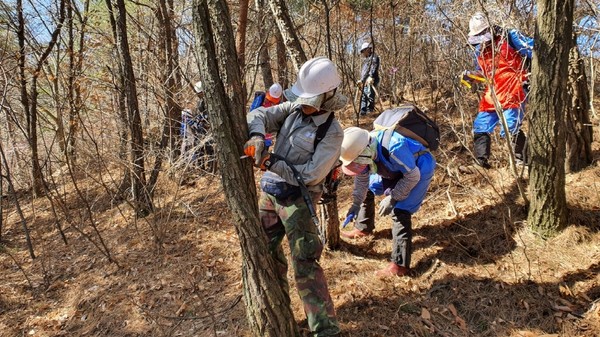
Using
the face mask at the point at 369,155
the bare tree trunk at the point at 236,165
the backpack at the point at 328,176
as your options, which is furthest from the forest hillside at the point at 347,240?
the face mask at the point at 369,155

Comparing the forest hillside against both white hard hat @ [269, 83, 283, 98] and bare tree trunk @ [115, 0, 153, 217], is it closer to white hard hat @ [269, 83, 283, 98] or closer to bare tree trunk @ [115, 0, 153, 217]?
bare tree trunk @ [115, 0, 153, 217]

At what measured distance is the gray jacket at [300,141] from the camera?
2490 mm

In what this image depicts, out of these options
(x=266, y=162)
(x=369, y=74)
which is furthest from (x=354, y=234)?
(x=369, y=74)

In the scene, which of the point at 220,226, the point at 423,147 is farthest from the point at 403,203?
the point at 220,226

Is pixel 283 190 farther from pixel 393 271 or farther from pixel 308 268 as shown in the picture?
pixel 393 271

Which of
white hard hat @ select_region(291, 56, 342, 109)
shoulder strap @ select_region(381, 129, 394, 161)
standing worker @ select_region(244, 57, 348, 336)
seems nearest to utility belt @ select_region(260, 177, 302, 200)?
standing worker @ select_region(244, 57, 348, 336)

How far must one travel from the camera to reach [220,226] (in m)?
4.93

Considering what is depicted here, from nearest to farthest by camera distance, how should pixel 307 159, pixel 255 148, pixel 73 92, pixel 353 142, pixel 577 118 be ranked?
pixel 255 148 → pixel 307 159 → pixel 353 142 → pixel 577 118 → pixel 73 92

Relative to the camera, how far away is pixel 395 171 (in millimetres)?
3424

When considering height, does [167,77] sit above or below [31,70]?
below

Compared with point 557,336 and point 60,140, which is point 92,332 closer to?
point 557,336

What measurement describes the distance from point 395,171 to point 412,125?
441 mm

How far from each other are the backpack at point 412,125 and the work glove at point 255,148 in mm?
1521

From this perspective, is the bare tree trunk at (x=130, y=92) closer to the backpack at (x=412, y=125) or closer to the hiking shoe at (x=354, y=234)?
the hiking shoe at (x=354, y=234)
